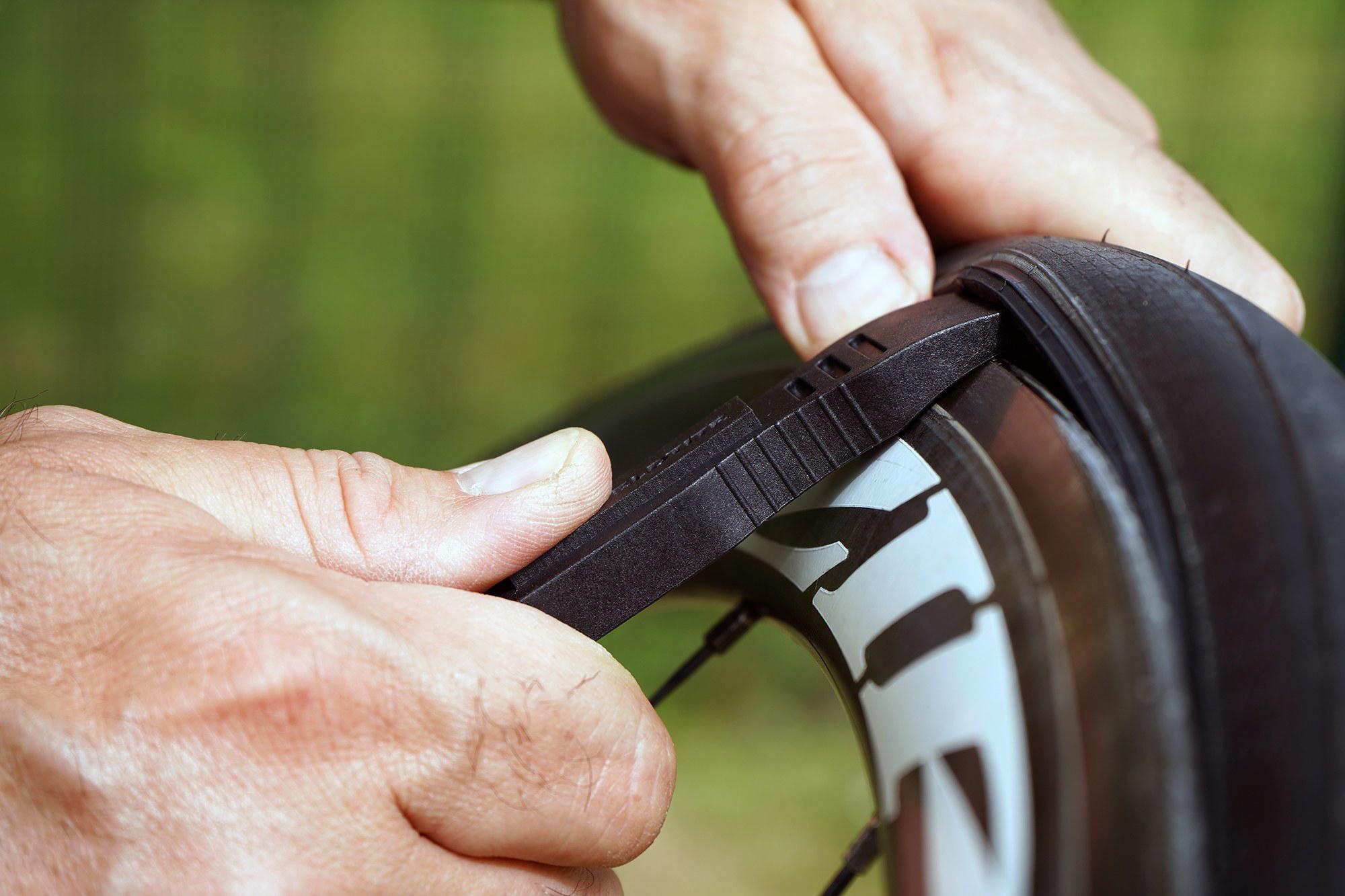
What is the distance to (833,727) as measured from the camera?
2197mm

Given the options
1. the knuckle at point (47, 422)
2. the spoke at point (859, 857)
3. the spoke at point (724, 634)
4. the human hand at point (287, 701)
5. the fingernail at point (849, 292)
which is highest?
the fingernail at point (849, 292)

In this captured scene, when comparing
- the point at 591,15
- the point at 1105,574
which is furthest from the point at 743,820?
the point at 1105,574

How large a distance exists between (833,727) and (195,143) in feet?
5.91

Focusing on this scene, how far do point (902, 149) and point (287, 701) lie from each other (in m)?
0.58

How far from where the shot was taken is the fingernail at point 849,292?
0.72 metres

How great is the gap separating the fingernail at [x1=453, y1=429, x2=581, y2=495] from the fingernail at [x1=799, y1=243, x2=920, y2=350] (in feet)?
0.76

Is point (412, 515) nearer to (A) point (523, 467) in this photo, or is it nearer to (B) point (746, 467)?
(A) point (523, 467)

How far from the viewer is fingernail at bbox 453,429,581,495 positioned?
1.88 feet

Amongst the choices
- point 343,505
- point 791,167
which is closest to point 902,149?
point 791,167

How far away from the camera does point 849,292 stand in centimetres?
74

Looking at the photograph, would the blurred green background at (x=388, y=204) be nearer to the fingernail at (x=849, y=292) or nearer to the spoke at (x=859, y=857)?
the fingernail at (x=849, y=292)

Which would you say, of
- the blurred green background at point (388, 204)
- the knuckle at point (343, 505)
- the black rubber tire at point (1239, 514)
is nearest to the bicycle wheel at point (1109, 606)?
the black rubber tire at point (1239, 514)

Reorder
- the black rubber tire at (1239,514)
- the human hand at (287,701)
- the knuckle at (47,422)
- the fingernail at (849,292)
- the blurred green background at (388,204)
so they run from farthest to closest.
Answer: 1. the blurred green background at (388,204)
2. the fingernail at (849,292)
3. the knuckle at (47,422)
4. the human hand at (287,701)
5. the black rubber tire at (1239,514)

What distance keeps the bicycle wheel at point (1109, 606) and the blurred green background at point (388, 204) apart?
1902 mm
